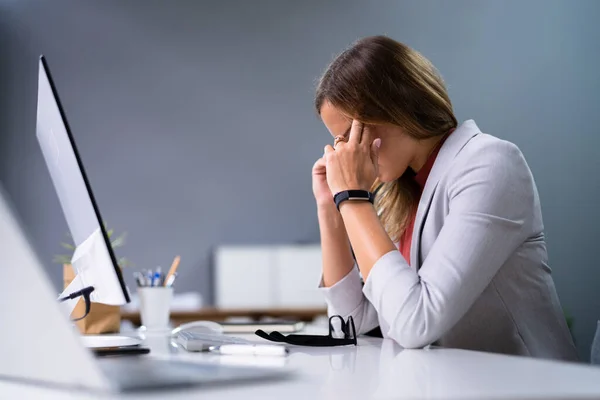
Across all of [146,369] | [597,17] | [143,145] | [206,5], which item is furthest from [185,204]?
[146,369]

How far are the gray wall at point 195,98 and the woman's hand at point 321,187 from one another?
399 cm

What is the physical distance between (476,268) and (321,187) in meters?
0.62

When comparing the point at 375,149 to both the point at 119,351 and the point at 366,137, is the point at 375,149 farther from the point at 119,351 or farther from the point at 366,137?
the point at 119,351

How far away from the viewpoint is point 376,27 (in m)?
5.90

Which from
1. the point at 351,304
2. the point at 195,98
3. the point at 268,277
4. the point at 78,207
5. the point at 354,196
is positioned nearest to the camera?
the point at 78,207

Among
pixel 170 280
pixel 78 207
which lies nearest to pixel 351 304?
pixel 170 280

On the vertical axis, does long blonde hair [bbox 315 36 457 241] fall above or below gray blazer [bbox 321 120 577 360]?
above

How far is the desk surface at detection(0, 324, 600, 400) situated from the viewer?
596 millimetres

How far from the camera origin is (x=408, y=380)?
2.32 ft

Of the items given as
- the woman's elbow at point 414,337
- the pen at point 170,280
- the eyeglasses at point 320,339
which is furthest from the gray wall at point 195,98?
the woman's elbow at point 414,337

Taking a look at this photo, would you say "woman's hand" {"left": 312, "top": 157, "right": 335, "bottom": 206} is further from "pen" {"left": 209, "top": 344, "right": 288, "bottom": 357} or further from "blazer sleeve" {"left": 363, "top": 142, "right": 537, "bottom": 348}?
"pen" {"left": 209, "top": 344, "right": 288, "bottom": 357}

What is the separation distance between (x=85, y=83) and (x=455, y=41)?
3.10 m

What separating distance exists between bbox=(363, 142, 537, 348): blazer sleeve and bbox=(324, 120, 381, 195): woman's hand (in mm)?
180

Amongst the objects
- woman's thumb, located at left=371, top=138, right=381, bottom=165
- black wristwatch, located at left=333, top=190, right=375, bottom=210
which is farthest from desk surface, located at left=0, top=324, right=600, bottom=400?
woman's thumb, located at left=371, top=138, right=381, bottom=165
